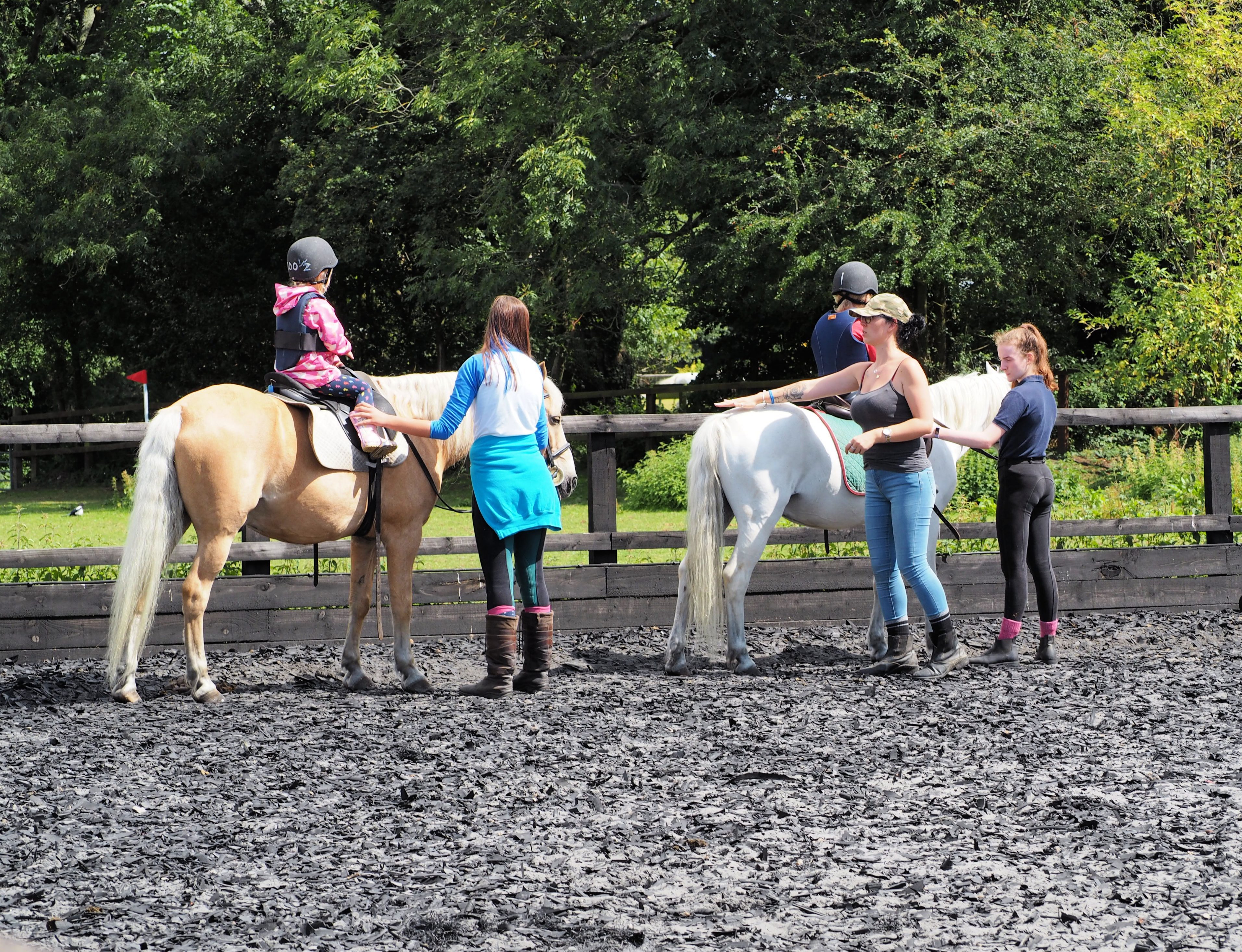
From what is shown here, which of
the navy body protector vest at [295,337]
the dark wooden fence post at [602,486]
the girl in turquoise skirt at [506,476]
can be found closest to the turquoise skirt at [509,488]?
the girl in turquoise skirt at [506,476]

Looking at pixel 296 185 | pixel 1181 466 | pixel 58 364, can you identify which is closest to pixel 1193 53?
pixel 1181 466

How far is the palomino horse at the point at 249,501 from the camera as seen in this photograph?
18.9 ft

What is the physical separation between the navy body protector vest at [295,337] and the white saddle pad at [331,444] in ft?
0.65

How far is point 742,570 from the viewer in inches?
266

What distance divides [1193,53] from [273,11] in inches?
617

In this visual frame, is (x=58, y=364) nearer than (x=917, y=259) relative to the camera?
No

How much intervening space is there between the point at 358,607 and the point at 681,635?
1731mm

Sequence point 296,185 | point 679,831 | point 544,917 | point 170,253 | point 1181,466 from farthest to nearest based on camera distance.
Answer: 1. point 170,253
2. point 296,185
3. point 1181,466
4. point 679,831
5. point 544,917

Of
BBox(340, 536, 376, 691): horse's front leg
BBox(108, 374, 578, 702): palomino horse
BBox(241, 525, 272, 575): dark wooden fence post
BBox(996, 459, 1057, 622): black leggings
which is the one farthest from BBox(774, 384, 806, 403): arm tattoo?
BBox(241, 525, 272, 575): dark wooden fence post

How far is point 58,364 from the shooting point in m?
27.5

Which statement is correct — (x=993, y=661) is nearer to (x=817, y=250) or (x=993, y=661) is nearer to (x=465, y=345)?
(x=817, y=250)

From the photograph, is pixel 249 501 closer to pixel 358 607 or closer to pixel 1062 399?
pixel 358 607

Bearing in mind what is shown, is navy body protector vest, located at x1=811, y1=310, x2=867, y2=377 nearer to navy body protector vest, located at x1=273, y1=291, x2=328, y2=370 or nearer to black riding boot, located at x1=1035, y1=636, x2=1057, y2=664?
black riding boot, located at x1=1035, y1=636, x2=1057, y2=664

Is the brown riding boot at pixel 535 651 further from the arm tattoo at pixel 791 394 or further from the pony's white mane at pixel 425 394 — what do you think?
the arm tattoo at pixel 791 394
